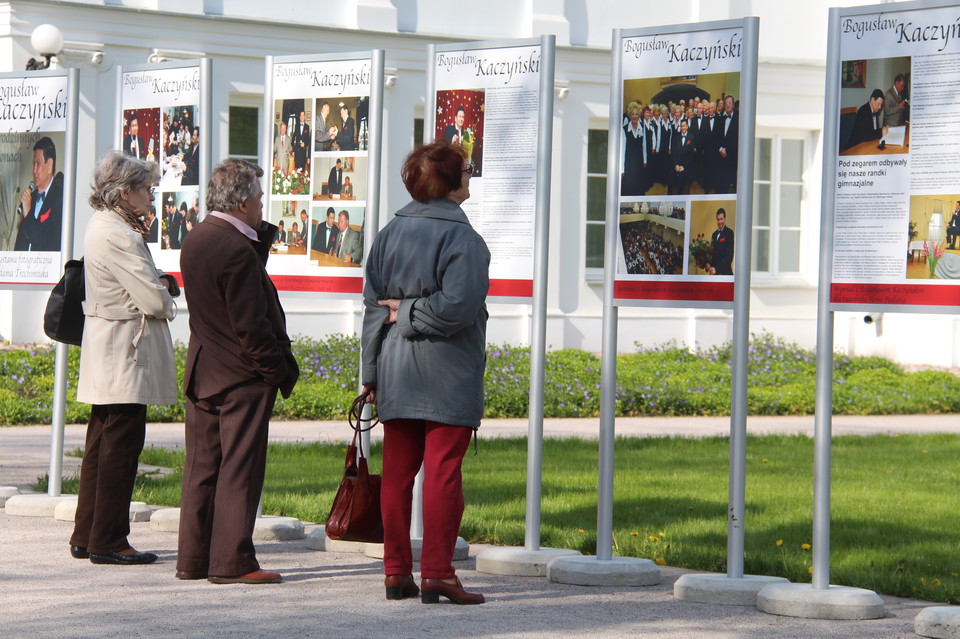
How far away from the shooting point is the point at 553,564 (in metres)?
6.71

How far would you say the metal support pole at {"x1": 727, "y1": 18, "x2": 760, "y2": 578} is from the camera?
6316mm

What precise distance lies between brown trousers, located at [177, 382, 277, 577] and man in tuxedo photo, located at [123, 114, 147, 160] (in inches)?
102

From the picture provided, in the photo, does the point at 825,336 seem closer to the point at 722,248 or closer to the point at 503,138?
the point at 722,248

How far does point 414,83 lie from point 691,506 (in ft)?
36.0

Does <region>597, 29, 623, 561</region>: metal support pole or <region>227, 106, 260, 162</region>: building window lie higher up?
<region>227, 106, 260, 162</region>: building window

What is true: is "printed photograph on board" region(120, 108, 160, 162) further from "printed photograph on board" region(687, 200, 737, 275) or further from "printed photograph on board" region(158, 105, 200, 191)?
"printed photograph on board" region(687, 200, 737, 275)

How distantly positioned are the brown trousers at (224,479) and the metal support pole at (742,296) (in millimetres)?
1988

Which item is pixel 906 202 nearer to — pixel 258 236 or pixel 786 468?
pixel 258 236

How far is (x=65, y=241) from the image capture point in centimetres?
873

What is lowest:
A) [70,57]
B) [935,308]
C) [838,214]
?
[935,308]

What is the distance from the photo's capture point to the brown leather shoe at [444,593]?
235 inches

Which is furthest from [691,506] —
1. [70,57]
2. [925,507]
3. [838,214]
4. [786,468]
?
[70,57]

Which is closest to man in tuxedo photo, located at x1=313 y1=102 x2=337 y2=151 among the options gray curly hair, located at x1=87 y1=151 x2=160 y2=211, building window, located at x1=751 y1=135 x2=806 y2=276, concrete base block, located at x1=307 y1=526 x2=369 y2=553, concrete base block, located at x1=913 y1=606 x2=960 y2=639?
gray curly hair, located at x1=87 y1=151 x2=160 y2=211

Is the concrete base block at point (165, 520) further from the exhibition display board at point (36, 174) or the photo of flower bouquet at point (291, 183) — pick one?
the photo of flower bouquet at point (291, 183)
